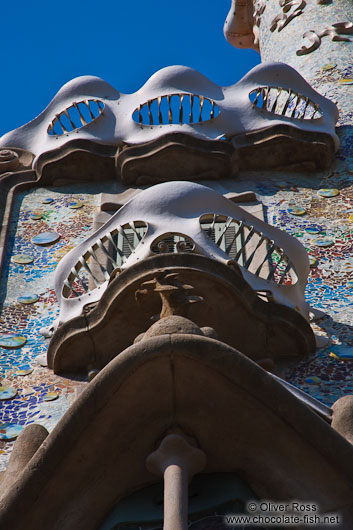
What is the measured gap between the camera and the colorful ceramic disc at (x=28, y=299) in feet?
30.8

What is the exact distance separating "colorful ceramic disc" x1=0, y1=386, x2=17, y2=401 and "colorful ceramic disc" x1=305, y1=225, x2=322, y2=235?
119 inches

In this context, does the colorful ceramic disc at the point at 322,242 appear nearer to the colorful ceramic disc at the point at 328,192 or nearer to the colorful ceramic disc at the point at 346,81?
the colorful ceramic disc at the point at 328,192

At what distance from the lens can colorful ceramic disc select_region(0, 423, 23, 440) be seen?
7680 mm

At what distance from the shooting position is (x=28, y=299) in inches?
371

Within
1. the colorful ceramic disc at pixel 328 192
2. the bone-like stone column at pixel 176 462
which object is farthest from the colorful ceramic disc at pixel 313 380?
the colorful ceramic disc at pixel 328 192

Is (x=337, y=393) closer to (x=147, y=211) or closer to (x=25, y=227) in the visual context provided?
(x=147, y=211)

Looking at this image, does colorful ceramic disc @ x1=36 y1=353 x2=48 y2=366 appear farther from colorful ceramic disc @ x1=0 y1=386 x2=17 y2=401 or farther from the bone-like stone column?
the bone-like stone column

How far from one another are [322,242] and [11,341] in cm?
263

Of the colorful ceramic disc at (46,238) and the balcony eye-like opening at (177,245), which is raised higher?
the balcony eye-like opening at (177,245)

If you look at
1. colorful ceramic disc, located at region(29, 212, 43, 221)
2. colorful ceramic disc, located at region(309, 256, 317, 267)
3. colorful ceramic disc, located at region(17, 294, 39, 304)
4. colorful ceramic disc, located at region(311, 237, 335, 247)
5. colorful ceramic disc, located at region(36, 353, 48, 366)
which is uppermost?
colorful ceramic disc, located at region(29, 212, 43, 221)

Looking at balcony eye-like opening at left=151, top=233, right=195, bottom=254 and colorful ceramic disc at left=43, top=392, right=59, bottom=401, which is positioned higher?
balcony eye-like opening at left=151, top=233, right=195, bottom=254

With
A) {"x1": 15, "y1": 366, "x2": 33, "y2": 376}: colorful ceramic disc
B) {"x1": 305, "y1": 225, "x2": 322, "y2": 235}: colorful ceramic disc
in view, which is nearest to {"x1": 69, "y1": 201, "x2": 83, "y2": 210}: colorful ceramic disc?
{"x1": 305, "y1": 225, "x2": 322, "y2": 235}: colorful ceramic disc

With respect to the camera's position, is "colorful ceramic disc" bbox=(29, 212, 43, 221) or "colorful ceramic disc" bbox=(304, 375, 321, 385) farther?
"colorful ceramic disc" bbox=(29, 212, 43, 221)

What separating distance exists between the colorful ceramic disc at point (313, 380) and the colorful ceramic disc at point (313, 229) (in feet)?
7.31
